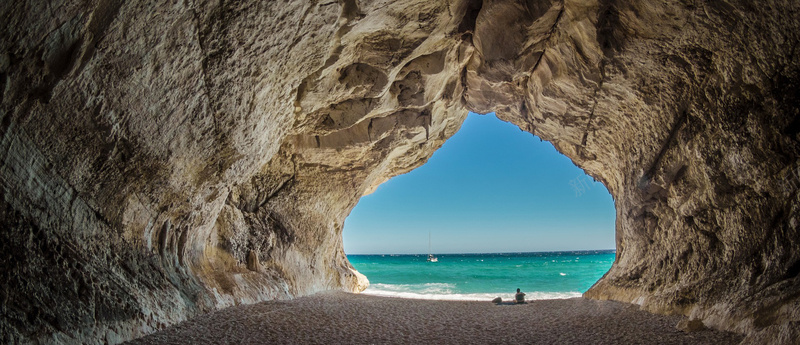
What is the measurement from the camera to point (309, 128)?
11508 millimetres

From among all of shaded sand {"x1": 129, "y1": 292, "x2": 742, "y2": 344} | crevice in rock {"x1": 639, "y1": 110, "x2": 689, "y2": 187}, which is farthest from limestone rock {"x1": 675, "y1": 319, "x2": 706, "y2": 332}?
crevice in rock {"x1": 639, "y1": 110, "x2": 689, "y2": 187}

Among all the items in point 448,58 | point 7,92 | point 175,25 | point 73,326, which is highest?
point 448,58

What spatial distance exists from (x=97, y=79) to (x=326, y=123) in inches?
279

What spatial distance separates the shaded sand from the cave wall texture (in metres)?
0.54

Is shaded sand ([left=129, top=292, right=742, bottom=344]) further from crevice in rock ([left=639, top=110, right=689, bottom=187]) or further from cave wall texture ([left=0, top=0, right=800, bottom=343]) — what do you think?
crevice in rock ([left=639, top=110, right=689, bottom=187])

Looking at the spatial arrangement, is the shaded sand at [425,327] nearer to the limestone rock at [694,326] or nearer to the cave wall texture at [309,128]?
the limestone rock at [694,326]

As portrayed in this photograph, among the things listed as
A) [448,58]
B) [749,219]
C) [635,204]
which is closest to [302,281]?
[448,58]

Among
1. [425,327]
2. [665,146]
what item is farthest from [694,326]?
[425,327]

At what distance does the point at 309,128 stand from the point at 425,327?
21.6 ft

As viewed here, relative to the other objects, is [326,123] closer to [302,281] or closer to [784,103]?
[302,281]

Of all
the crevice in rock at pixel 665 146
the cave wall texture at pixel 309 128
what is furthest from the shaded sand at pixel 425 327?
the crevice in rock at pixel 665 146

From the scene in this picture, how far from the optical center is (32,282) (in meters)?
4.28

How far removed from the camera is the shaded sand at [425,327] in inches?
233

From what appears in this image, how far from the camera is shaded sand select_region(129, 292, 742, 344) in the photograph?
5914 mm
